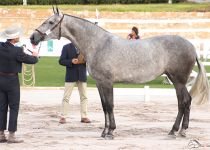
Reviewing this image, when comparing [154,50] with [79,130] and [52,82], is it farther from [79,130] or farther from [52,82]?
[52,82]

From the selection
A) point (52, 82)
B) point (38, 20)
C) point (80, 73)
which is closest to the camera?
point (80, 73)

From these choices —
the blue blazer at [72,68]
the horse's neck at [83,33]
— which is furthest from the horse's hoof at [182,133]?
the blue blazer at [72,68]

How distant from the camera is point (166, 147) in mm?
12461

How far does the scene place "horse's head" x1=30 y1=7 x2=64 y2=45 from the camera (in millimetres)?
13820

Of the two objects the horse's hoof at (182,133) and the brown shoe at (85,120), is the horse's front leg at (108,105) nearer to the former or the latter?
the horse's hoof at (182,133)

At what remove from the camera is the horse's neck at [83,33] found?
1390 centimetres

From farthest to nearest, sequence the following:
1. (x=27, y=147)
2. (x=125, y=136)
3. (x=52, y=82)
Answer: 1. (x=52, y=82)
2. (x=125, y=136)
3. (x=27, y=147)

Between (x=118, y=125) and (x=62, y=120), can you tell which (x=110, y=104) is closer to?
(x=118, y=125)

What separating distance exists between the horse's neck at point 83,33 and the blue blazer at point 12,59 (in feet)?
4.09

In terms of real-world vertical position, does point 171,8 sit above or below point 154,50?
below

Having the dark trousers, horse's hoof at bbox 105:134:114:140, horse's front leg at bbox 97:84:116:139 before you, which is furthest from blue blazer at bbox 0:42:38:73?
horse's hoof at bbox 105:134:114:140

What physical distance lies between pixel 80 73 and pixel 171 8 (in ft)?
106

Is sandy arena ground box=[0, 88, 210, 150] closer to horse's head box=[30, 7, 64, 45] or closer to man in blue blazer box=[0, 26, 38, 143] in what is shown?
man in blue blazer box=[0, 26, 38, 143]

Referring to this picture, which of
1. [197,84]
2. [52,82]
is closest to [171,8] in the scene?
[52,82]
